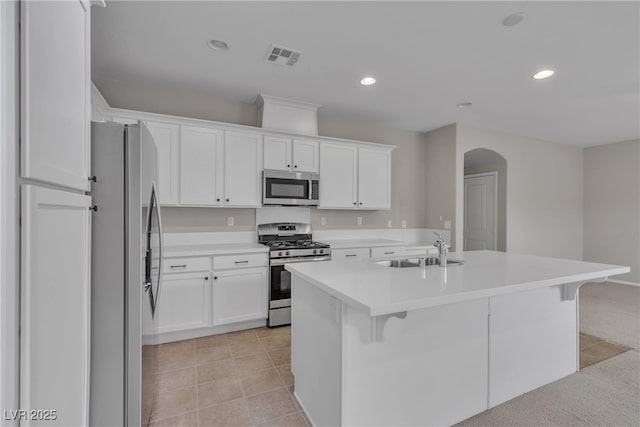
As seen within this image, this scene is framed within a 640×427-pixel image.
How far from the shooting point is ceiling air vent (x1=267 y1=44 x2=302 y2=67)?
2.52 meters

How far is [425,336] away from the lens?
166 centimetres

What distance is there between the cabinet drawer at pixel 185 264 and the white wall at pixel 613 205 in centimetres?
714

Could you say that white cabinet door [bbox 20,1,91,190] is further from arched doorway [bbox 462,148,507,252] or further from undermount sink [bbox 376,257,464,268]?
arched doorway [bbox 462,148,507,252]

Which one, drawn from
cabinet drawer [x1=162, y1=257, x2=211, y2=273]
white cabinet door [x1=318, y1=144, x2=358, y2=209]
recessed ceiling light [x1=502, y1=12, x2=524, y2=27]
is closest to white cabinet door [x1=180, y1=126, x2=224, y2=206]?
cabinet drawer [x1=162, y1=257, x2=211, y2=273]

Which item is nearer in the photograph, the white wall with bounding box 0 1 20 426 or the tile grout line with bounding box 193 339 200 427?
the white wall with bounding box 0 1 20 426

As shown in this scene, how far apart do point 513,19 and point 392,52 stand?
87 cm

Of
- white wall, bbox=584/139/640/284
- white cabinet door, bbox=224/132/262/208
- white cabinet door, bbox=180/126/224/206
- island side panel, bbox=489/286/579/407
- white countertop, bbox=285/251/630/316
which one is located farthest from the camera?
white wall, bbox=584/139/640/284

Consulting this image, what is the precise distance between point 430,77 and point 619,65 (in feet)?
5.48

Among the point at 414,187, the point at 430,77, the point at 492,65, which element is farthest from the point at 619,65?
the point at 414,187

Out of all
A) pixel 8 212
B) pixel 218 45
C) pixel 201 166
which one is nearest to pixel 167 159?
pixel 201 166

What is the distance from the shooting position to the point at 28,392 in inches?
29.7

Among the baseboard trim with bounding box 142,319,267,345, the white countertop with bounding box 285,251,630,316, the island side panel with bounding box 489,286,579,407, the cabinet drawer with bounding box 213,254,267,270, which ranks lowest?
the baseboard trim with bounding box 142,319,267,345

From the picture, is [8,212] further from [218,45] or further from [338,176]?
[338,176]

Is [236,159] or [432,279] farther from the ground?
[236,159]
